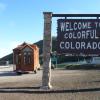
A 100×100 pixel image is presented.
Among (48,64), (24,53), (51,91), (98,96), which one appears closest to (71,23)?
(48,64)

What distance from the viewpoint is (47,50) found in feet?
80.8

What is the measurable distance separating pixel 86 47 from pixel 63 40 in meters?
1.33

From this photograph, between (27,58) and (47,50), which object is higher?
(47,50)

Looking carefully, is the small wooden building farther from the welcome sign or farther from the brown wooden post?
the brown wooden post

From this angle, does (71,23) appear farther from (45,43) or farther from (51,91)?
(51,91)

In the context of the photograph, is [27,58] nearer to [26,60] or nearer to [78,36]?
[26,60]

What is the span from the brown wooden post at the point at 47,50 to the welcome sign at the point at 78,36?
2.20ft

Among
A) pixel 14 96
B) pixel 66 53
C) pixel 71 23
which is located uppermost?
pixel 71 23

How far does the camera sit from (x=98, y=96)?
66.1ft

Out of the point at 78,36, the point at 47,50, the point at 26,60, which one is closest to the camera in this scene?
the point at 47,50

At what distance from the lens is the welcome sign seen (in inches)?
987

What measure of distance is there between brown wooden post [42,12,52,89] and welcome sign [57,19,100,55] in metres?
0.67

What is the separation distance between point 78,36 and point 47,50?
1.97 metres

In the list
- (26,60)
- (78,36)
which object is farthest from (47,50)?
(26,60)
